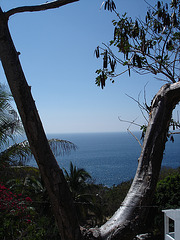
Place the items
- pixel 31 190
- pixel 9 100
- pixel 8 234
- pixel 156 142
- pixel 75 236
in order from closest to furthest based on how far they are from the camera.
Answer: pixel 75 236, pixel 156 142, pixel 8 234, pixel 9 100, pixel 31 190

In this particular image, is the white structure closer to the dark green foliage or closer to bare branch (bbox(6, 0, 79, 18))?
the dark green foliage

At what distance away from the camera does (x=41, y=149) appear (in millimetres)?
1355

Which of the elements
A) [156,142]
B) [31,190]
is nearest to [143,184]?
[156,142]

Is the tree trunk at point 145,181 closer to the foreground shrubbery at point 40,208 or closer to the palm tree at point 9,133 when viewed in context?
the foreground shrubbery at point 40,208

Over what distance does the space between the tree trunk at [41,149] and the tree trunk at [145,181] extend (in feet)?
0.54

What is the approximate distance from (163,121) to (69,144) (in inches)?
233

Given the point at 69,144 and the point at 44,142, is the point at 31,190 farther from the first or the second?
the point at 44,142

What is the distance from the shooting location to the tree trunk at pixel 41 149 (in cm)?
135

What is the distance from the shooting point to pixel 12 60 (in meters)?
1.40

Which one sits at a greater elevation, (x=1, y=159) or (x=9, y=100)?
(x=9, y=100)

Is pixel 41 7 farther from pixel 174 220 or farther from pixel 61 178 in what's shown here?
pixel 174 220

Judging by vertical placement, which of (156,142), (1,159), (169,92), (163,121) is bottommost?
(1,159)

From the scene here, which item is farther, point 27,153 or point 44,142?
point 27,153

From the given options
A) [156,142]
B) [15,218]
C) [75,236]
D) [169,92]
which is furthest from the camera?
[15,218]
